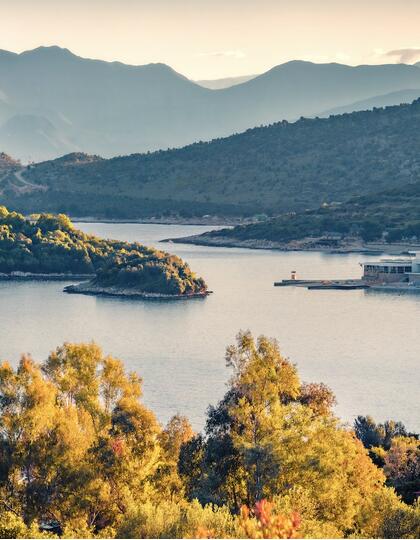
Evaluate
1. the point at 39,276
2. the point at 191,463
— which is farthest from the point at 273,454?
the point at 39,276

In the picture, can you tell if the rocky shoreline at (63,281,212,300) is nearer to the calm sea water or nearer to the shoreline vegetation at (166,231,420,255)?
the calm sea water

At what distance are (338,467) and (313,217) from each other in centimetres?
14700

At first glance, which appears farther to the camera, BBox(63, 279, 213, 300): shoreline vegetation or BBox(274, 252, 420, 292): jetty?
BBox(274, 252, 420, 292): jetty

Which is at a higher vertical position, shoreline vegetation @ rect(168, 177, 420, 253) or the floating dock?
shoreline vegetation @ rect(168, 177, 420, 253)

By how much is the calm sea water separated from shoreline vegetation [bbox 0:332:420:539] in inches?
629

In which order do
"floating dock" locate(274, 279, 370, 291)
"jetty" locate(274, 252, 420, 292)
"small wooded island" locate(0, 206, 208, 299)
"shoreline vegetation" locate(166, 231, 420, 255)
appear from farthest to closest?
"shoreline vegetation" locate(166, 231, 420, 255) → "jetty" locate(274, 252, 420, 292) → "floating dock" locate(274, 279, 370, 291) → "small wooded island" locate(0, 206, 208, 299)

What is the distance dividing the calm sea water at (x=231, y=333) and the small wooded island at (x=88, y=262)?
388 cm

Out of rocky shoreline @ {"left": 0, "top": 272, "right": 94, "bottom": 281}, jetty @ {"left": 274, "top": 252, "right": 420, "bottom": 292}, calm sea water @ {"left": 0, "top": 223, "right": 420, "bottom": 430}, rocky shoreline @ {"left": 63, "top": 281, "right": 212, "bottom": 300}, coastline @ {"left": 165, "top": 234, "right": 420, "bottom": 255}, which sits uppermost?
coastline @ {"left": 165, "top": 234, "right": 420, "bottom": 255}

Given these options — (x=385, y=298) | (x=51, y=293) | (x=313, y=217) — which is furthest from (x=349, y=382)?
(x=313, y=217)

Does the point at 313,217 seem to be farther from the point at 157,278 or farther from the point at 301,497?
the point at 301,497

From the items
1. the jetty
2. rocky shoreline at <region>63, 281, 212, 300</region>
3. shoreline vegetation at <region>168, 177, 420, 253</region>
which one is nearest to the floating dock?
the jetty

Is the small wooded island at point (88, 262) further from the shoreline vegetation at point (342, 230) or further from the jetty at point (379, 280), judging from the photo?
the shoreline vegetation at point (342, 230)

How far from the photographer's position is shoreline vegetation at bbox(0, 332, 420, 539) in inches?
1368

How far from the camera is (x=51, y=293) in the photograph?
116 m
